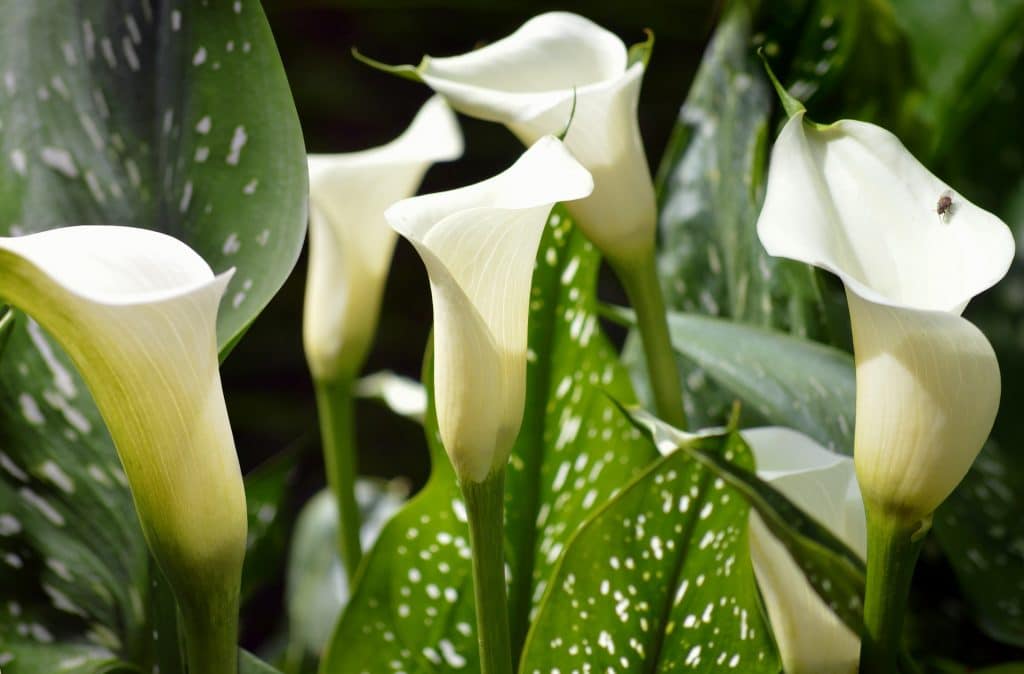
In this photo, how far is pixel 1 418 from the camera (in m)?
0.36

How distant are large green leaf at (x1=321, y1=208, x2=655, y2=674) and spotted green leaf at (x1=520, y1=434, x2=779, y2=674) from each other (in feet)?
0.18

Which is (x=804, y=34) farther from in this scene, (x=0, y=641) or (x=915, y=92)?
(x=0, y=641)

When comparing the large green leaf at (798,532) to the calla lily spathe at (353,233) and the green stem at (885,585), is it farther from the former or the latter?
the calla lily spathe at (353,233)

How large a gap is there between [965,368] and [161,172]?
279 mm

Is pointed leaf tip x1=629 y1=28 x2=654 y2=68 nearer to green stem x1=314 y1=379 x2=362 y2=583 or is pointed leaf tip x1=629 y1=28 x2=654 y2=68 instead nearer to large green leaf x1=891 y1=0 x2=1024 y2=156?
green stem x1=314 y1=379 x2=362 y2=583

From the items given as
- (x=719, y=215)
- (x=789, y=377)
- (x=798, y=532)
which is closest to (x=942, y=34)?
(x=719, y=215)

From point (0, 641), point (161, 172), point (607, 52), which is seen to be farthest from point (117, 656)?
point (607, 52)

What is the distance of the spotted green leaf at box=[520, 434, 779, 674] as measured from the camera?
1.07ft

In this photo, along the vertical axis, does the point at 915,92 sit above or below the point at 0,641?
above

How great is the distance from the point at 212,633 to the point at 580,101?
0.67ft

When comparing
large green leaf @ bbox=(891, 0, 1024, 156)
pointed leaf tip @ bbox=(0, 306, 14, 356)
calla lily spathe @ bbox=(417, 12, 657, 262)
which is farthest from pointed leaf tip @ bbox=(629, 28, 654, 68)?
large green leaf @ bbox=(891, 0, 1024, 156)

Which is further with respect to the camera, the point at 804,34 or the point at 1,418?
the point at 804,34

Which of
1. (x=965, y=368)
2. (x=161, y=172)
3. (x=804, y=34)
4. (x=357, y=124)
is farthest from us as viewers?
(x=357, y=124)

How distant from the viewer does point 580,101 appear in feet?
1.15
